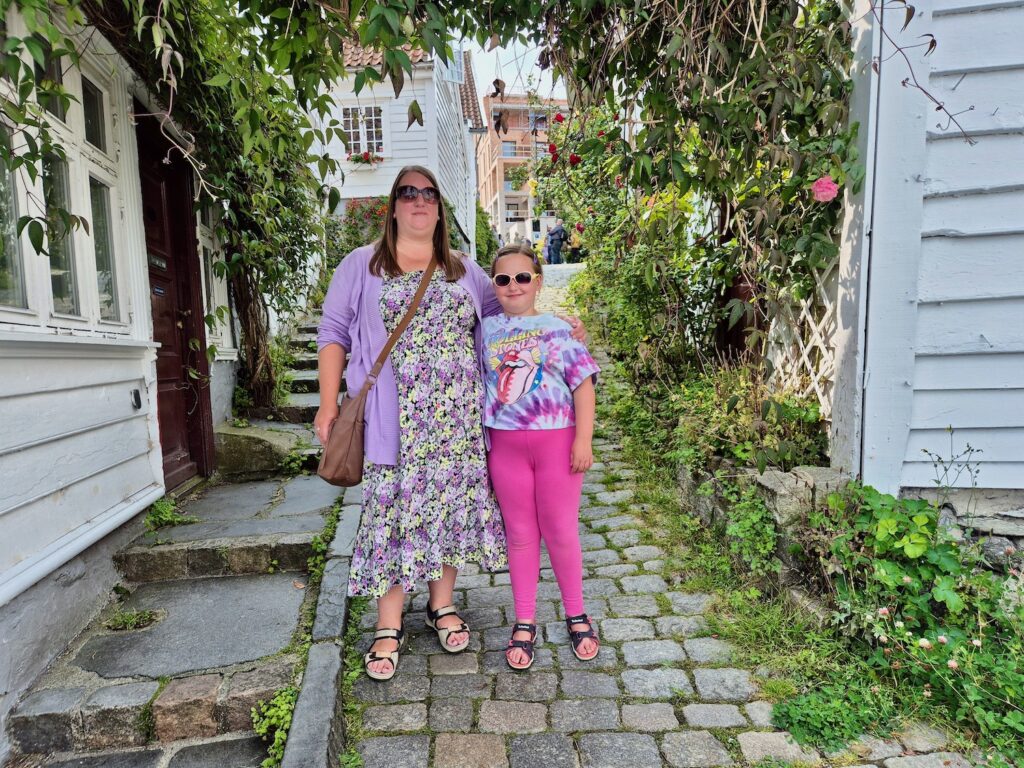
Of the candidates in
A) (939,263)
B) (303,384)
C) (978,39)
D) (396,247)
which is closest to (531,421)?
(396,247)

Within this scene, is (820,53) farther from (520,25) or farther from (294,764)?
(294,764)

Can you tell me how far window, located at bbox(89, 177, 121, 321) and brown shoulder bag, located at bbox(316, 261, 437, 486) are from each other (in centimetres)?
177

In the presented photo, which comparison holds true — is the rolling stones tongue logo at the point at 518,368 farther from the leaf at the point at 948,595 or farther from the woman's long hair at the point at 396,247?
the leaf at the point at 948,595

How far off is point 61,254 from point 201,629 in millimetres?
1795

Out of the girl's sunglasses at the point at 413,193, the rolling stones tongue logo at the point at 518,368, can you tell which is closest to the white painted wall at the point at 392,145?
the girl's sunglasses at the point at 413,193

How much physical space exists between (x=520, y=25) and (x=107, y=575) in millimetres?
3011

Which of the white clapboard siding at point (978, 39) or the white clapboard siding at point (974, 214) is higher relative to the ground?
the white clapboard siding at point (978, 39)

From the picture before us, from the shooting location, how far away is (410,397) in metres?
2.21

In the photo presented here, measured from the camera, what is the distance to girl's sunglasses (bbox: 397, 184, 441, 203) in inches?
86.0

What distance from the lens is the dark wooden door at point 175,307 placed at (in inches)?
153

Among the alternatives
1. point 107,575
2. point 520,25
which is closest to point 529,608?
point 107,575

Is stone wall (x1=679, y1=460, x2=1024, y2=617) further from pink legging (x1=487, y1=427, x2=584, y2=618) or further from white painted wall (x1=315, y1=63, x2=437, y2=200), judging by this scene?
white painted wall (x1=315, y1=63, x2=437, y2=200)


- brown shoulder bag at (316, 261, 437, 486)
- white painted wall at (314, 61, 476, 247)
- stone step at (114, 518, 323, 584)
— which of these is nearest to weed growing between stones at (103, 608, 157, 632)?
stone step at (114, 518, 323, 584)

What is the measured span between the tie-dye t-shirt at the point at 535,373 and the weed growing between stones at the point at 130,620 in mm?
1758
